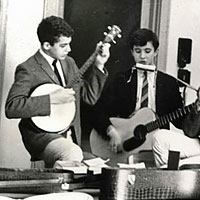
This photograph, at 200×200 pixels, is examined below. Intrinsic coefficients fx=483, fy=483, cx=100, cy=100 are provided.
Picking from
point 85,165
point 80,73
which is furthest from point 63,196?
point 80,73

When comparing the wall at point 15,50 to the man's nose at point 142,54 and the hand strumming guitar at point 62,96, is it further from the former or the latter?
the man's nose at point 142,54

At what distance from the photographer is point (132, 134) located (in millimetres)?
887

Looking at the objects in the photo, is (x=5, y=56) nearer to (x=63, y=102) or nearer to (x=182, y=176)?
(x=63, y=102)

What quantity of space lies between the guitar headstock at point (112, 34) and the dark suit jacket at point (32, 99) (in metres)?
0.08

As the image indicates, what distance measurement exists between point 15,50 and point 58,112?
128 mm

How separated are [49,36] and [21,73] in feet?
0.26

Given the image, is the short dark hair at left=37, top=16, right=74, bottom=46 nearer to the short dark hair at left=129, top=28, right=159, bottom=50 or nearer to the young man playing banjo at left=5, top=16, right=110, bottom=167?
the young man playing banjo at left=5, top=16, right=110, bottom=167

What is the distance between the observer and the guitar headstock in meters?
0.87

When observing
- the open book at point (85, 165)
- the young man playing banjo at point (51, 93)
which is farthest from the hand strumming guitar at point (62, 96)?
the open book at point (85, 165)

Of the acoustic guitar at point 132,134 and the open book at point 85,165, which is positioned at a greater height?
the acoustic guitar at point 132,134

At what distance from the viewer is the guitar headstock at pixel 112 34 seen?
868 millimetres

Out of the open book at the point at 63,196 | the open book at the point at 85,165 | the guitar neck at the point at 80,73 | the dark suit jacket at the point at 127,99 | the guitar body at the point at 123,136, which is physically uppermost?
the guitar neck at the point at 80,73

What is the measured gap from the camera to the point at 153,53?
2.95ft

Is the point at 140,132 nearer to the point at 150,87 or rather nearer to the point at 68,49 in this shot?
the point at 150,87
